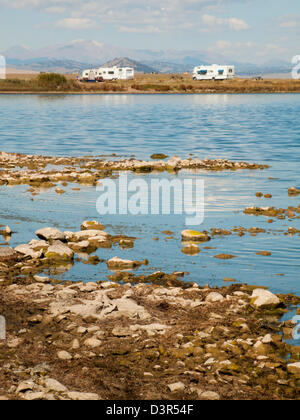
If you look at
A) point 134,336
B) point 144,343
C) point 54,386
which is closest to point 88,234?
point 134,336

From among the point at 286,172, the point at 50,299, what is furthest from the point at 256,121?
the point at 50,299

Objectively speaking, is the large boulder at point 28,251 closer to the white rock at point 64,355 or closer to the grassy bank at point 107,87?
the white rock at point 64,355

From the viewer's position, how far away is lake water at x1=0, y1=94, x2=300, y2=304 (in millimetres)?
13602

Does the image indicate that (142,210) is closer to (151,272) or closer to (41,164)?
(151,272)

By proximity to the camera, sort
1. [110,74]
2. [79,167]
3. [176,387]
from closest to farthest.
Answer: [176,387] → [79,167] → [110,74]

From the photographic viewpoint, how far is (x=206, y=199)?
2178 cm

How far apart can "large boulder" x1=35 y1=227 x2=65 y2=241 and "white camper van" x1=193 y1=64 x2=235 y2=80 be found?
157327 mm

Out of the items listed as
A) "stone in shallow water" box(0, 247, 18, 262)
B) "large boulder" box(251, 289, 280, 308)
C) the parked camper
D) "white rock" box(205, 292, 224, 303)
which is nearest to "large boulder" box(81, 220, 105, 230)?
"stone in shallow water" box(0, 247, 18, 262)

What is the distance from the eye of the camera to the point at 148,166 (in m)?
29.5

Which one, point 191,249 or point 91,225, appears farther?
point 91,225

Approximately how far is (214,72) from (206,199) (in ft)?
499

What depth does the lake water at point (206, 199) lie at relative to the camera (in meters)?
13.6

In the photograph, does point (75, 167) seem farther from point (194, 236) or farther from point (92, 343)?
point (92, 343)
